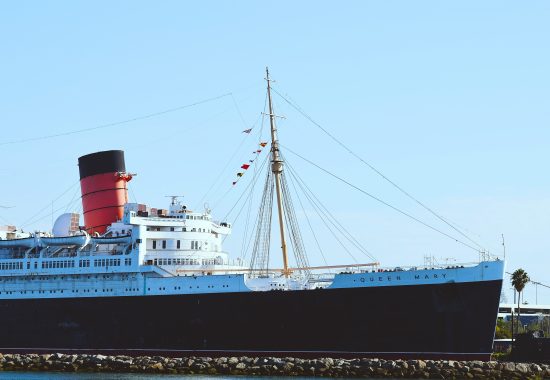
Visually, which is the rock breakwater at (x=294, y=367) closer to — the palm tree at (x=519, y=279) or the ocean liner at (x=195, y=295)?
the ocean liner at (x=195, y=295)

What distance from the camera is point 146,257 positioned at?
205 ft

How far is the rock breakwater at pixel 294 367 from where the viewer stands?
50844mm

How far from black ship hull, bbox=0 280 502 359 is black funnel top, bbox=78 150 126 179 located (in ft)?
28.8

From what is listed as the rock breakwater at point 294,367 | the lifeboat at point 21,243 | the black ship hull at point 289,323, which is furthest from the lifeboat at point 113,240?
the rock breakwater at point 294,367

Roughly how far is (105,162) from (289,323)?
1782cm

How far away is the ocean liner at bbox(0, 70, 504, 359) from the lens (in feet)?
180

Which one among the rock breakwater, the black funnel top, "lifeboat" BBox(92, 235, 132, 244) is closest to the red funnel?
the black funnel top

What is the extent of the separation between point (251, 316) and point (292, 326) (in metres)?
2.51

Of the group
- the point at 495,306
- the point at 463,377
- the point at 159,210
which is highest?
the point at 159,210

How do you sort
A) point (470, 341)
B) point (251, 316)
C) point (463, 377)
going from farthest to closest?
point (251, 316)
point (470, 341)
point (463, 377)

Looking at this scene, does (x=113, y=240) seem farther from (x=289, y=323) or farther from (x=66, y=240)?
(x=289, y=323)

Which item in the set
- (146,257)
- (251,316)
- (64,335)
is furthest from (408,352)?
(64,335)

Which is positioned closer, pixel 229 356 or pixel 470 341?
pixel 470 341

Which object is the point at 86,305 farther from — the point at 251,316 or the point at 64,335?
the point at 251,316
